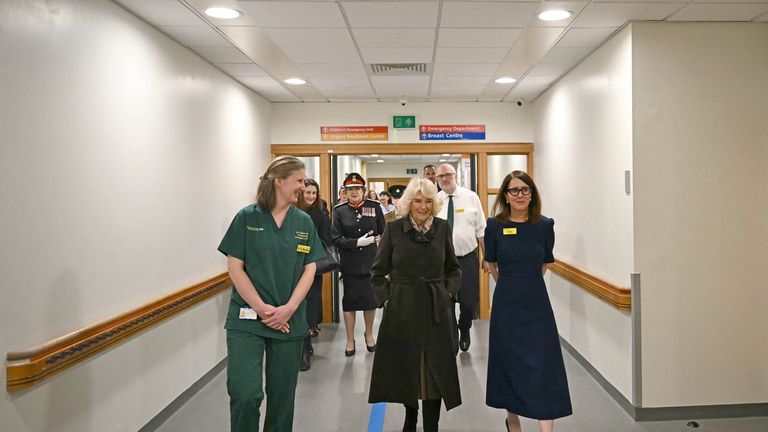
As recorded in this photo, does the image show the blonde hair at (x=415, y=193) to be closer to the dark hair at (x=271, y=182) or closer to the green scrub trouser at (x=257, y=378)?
the dark hair at (x=271, y=182)

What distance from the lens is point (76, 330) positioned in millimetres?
2766

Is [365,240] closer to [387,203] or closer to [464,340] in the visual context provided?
[464,340]

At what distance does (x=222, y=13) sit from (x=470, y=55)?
6.93ft

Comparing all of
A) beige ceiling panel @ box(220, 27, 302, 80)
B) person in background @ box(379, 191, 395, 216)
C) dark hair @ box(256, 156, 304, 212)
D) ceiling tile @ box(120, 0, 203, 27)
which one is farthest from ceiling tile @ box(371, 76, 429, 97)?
person in background @ box(379, 191, 395, 216)

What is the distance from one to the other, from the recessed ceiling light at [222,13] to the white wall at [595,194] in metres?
2.65

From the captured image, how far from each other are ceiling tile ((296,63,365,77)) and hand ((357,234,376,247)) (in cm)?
158

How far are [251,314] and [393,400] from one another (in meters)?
0.93

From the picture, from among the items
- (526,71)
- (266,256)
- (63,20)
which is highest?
(526,71)

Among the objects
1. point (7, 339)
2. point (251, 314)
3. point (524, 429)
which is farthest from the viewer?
point (524, 429)

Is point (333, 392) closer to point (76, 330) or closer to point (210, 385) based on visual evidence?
point (210, 385)

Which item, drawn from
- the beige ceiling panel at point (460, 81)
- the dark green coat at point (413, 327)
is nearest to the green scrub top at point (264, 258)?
the dark green coat at point (413, 327)

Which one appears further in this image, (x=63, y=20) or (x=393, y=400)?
(x=393, y=400)

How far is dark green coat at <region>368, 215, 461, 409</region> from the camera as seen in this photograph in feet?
9.80

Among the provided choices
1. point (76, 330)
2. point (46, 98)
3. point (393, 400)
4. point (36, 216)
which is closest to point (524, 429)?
point (393, 400)
